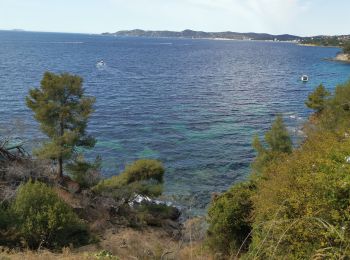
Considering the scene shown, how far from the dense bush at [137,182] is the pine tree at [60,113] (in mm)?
3951

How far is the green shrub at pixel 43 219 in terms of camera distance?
20.0 metres

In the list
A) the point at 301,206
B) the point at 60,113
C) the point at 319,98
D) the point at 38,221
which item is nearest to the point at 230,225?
the point at 301,206

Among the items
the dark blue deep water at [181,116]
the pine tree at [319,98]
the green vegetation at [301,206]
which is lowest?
the dark blue deep water at [181,116]

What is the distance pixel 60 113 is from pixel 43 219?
41.8 feet

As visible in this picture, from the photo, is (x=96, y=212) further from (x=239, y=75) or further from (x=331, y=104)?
(x=239, y=75)

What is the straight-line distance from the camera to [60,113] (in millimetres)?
31219

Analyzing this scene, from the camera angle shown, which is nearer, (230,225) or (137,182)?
(230,225)

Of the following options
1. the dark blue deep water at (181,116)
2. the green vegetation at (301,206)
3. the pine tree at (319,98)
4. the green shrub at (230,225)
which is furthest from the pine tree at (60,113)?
the pine tree at (319,98)

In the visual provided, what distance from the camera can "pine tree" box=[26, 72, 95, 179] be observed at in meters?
31.1

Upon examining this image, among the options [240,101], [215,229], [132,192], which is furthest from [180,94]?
[215,229]

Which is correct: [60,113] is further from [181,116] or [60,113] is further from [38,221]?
[181,116]

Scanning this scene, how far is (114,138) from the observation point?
51.2m

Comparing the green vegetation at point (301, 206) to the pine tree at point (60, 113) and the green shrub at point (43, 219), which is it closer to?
the green shrub at point (43, 219)

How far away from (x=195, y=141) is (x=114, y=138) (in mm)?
11086
